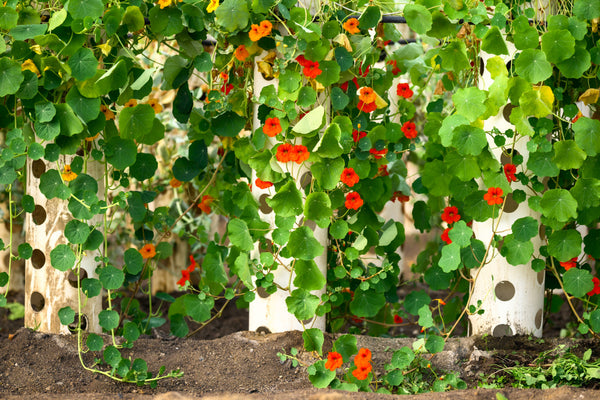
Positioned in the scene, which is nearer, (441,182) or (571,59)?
(571,59)

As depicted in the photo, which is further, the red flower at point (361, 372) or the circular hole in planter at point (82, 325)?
the circular hole in planter at point (82, 325)

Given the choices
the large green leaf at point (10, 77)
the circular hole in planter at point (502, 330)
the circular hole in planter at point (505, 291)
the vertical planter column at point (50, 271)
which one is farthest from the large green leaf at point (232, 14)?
the circular hole in planter at point (502, 330)

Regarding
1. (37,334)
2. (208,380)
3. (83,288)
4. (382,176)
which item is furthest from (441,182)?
(37,334)

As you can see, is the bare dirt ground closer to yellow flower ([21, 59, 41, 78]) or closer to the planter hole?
the planter hole

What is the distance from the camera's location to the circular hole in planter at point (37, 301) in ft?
7.74

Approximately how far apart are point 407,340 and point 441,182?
0.59 meters

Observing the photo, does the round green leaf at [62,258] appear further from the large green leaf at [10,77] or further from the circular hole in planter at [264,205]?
the circular hole in planter at [264,205]

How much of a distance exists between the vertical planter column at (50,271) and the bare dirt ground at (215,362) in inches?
3.5

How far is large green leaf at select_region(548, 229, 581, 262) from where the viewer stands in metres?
2.19

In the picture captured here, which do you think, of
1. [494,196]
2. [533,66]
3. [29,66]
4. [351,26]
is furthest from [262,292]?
[533,66]

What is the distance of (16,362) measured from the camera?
2145 millimetres

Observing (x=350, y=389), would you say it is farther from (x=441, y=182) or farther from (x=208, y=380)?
(x=441, y=182)

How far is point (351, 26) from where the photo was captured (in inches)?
82.0

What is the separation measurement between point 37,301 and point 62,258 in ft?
1.48
